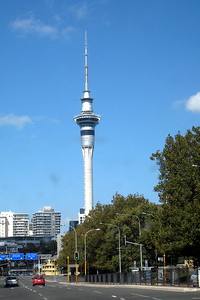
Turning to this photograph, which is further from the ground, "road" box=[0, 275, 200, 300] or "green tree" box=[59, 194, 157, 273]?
"green tree" box=[59, 194, 157, 273]

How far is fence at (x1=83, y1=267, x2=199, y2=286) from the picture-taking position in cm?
5040

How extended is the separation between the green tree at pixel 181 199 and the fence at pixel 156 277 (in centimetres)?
268

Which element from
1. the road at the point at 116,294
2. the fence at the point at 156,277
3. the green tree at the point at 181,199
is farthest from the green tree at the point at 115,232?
the road at the point at 116,294

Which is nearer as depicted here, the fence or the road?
the road

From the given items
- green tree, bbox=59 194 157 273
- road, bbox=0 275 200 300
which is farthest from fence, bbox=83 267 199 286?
green tree, bbox=59 194 157 273

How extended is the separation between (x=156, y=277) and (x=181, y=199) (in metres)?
8.69

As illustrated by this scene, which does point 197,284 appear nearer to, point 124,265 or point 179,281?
point 179,281

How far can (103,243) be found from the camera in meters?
104

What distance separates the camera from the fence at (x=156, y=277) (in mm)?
50397

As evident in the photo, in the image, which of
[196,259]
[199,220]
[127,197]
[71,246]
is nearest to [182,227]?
[199,220]

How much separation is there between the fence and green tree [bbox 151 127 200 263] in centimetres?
268

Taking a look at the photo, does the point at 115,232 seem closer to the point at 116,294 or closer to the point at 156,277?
the point at 156,277

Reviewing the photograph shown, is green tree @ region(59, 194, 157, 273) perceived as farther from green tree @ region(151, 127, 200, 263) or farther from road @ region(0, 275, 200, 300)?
road @ region(0, 275, 200, 300)

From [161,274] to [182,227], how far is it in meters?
7.72
